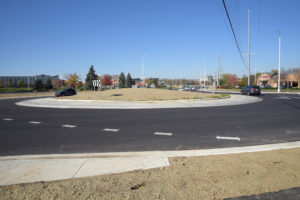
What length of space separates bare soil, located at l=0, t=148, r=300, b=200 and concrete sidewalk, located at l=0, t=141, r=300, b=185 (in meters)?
0.27

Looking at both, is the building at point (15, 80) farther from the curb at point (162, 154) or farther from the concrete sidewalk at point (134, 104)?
the curb at point (162, 154)

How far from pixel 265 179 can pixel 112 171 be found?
3031 mm

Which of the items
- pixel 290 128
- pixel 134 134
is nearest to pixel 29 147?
pixel 134 134

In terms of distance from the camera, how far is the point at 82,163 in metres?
4.40

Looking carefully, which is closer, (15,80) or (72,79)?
(72,79)

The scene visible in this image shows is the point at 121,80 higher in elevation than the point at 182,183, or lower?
higher

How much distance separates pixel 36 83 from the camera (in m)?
73.2

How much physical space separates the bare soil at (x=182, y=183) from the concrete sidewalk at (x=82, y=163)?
271 millimetres

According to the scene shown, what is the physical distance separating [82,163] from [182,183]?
7.96 ft

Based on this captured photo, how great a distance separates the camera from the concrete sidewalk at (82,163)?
384 centimetres

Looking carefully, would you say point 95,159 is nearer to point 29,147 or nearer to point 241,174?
point 29,147

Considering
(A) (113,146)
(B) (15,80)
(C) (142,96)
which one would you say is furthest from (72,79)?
(B) (15,80)

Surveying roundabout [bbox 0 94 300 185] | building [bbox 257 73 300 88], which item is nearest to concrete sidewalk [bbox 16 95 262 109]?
roundabout [bbox 0 94 300 185]

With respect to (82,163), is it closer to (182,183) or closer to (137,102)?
(182,183)
